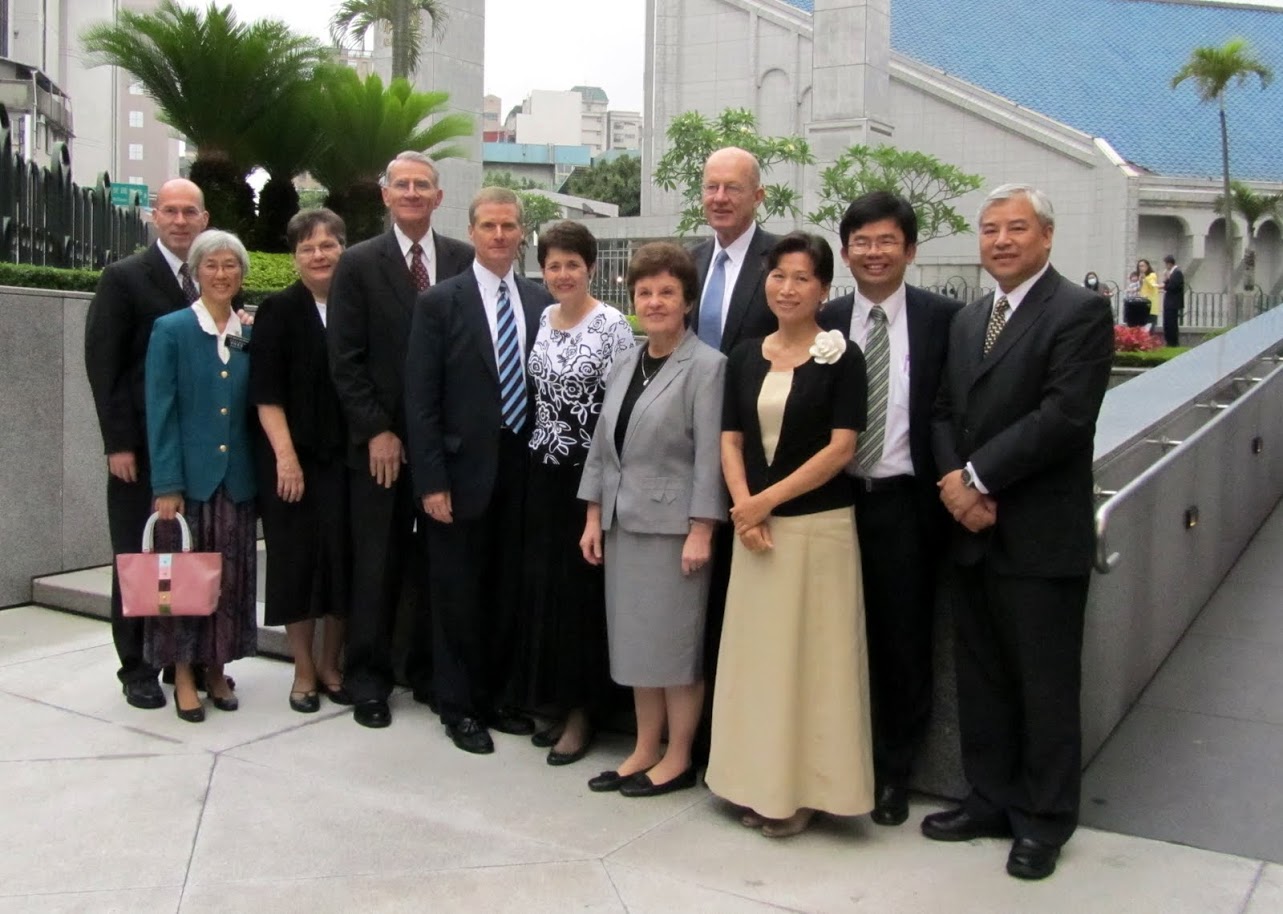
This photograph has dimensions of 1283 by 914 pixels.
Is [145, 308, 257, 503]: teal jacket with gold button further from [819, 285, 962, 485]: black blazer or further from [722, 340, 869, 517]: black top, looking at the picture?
[819, 285, 962, 485]: black blazer

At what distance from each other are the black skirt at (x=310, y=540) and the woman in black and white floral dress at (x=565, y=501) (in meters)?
0.89

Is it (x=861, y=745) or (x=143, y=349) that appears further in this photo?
(x=143, y=349)

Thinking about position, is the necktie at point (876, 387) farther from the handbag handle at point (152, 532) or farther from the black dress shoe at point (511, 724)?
the handbag handle at point (152, 532)

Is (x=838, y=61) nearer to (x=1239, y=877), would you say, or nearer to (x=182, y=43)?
(x=182, y=43)

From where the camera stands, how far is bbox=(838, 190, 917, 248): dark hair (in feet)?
13.3

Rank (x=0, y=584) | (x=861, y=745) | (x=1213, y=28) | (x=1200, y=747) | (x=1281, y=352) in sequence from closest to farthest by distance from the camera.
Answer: (x=861, y=745) < (x=1200, y=747) < (x=0, y=584) < (x=1281, y=352) < (x=1213, y=28)

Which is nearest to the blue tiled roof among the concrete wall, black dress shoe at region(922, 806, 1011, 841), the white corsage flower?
the concrete wall

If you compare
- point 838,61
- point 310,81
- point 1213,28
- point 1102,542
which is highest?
point 1213,28

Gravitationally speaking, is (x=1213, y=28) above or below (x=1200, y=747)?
above

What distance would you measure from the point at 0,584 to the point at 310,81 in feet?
26.7

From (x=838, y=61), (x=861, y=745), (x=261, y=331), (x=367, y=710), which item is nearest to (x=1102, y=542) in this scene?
(x=861, y=745)

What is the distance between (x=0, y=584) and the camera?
7059 millimetres

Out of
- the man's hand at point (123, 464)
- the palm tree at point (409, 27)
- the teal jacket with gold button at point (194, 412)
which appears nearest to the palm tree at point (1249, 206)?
the palm tree at point (409, 27)

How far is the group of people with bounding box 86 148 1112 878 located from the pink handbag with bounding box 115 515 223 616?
0.19m
